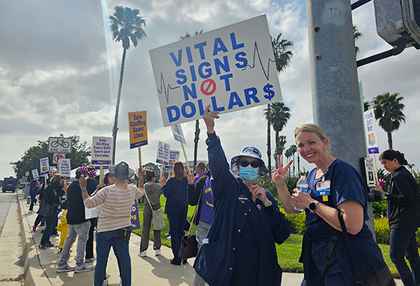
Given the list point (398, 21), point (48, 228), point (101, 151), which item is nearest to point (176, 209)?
point (101, 151)

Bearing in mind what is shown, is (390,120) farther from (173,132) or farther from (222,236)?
(222,236)

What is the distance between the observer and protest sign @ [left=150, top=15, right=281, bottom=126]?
159 inches

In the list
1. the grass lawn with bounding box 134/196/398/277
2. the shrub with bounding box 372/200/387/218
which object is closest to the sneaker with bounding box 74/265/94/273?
the grass lawn with bounding box 134/196/398/277

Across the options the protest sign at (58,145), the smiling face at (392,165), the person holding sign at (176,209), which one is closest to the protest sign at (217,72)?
the smiling face at (392,165)

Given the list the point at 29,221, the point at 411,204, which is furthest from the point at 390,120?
the point at 411,204

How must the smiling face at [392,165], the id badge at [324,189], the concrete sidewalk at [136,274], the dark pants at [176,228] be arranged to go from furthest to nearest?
the dark pants at [176,228] < the concrete sidewalk at [136,274] < the smiling face at [392,165] < the id badge at [324,189]

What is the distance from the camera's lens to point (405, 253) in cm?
453

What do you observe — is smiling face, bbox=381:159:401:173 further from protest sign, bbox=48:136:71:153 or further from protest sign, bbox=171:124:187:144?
protest sign, bbox=48:136:71:153

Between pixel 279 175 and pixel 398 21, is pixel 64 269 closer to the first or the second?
pixel 279 175

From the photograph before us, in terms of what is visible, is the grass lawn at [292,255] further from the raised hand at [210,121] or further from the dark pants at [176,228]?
the raised hand at [210,121]

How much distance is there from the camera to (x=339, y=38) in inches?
101

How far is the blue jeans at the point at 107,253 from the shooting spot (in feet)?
16.3

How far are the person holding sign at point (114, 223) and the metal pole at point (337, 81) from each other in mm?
3323

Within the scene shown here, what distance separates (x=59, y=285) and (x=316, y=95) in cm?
537
